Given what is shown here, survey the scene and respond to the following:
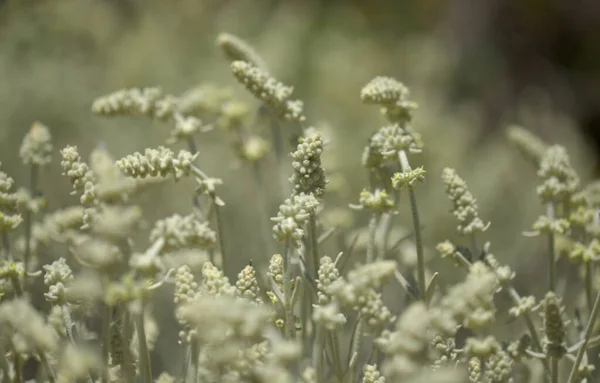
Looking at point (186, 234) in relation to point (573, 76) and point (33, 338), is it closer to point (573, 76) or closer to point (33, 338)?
point (33, 338)

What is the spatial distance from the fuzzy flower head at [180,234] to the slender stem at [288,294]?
55 millimetres

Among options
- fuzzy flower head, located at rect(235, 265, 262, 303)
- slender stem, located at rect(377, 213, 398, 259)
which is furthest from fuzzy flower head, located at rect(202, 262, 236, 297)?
slender stem, located at rect(377, 213, 398, 259)

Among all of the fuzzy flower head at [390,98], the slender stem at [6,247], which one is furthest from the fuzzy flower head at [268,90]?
the slender stem at [6,247]

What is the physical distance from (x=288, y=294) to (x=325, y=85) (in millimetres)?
777

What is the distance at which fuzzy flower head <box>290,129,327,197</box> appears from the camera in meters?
0.30

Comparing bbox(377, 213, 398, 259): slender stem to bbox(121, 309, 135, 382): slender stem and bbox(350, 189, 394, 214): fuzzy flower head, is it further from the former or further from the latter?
bbox(121, 309, 135, 382): slender stem

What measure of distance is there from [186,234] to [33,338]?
6cm

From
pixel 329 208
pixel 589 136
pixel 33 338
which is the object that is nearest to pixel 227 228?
pixel 329 208

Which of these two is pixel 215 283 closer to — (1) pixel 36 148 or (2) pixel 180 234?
(2) pixel 180 234

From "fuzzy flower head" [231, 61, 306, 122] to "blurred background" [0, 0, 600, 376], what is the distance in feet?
0.35

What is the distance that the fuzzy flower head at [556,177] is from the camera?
0.38m

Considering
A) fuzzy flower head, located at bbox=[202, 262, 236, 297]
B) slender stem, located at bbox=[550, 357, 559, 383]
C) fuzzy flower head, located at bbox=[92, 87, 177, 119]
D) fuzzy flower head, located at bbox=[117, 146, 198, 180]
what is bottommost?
slender stem, located at bbox=[550, 357, 559, 383]

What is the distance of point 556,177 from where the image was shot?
39 centimetres

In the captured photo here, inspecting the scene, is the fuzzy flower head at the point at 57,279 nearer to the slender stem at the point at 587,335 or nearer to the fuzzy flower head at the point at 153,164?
the fuzzy flower head at the point at 153,164
